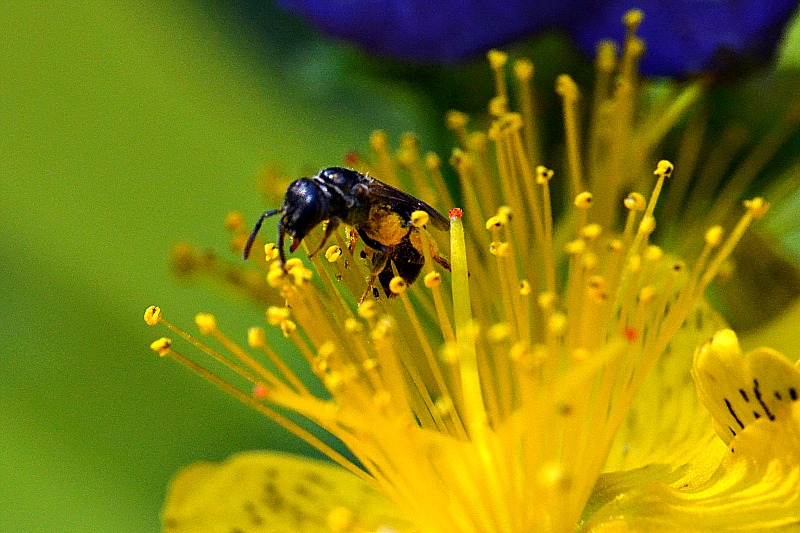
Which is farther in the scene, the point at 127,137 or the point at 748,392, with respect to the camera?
the point at 127,137

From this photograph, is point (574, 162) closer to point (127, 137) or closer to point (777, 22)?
point (777, 22)

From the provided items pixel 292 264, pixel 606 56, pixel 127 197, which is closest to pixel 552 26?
pixel 606 56

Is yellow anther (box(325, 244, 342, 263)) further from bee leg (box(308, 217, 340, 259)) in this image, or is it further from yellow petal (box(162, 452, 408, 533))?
yellow petal (box(162, 452, 408, 533))

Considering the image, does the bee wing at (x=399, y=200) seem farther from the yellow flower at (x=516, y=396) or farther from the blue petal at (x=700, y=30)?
the blue petal at (x=700, y=30)

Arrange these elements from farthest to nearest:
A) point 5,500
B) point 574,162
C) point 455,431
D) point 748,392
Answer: point 5,500
point 574,162
point 455,431
point 748,392

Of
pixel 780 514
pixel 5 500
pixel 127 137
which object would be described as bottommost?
pixel 780 514

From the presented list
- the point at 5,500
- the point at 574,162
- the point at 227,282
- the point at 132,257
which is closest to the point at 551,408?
the point at 574,162

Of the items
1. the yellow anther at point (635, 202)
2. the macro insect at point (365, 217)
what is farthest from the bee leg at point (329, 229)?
the yellow anther at point (635, 202)
